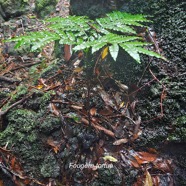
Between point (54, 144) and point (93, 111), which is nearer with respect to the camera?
point (54, 144)

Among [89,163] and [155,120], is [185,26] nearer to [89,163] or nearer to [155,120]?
[155,120]

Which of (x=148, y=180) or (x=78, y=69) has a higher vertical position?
(x=78, y=69)

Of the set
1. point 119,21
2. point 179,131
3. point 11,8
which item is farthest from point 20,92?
point 11,8

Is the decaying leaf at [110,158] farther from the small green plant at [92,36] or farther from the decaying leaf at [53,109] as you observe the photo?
the small green plant at [92,36]

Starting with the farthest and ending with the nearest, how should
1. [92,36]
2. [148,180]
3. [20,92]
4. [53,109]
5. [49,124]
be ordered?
[20,92] < [53,109] < [49,124] < [148,180] < [92,36]

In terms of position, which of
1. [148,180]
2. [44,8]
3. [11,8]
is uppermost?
[11,8]

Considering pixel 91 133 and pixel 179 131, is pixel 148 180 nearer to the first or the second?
pixel 179 131

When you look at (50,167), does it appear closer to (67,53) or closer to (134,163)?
(134,163)

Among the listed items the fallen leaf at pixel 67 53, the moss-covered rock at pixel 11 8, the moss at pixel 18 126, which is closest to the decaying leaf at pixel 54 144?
the moss at pixel 18 126

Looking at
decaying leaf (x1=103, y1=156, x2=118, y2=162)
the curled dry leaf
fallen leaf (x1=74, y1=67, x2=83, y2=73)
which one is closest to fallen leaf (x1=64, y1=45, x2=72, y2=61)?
fallen leaf (x1=74, y1=67, x2=83, y2=73)

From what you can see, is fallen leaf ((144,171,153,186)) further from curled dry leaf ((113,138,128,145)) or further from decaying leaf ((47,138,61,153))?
decaying leaf ((47,138,61,153))

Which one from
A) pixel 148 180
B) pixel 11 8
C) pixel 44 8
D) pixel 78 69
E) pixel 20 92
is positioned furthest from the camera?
pixel 44 8

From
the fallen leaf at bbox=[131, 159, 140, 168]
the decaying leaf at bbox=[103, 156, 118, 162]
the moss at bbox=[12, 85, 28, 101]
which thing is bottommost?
the fallen leaf at bbox=[131, 159, 140, 168]

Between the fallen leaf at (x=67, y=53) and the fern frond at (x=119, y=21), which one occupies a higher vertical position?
the fern frond at (x=119, y=21)
